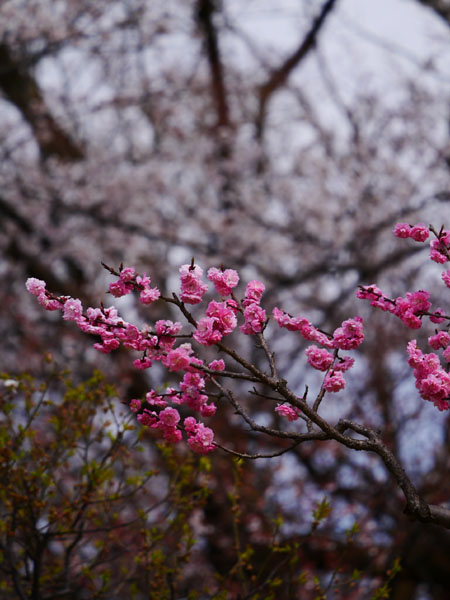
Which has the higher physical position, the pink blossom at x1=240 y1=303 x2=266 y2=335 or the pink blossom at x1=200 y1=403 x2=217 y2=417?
the pink blossom at x1=240 y1=303 x2=266 y2=335

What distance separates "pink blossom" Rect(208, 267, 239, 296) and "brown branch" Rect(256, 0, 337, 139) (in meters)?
7.26

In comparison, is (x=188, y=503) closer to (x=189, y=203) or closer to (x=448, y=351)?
(x=448, y=351)

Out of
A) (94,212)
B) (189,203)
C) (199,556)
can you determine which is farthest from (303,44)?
(199,556)

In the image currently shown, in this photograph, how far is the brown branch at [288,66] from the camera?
8.62 metres

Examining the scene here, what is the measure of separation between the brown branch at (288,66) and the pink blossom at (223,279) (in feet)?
23.8

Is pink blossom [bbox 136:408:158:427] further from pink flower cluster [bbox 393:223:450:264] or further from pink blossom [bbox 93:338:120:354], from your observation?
pink flower cluster [bbox 393:223:450:264]

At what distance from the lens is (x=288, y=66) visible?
10352 mm

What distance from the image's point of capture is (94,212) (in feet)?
35.3

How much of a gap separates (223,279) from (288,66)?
901cm

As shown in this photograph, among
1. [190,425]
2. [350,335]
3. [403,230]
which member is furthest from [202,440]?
[403,230]

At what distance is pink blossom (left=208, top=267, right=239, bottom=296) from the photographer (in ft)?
7.38

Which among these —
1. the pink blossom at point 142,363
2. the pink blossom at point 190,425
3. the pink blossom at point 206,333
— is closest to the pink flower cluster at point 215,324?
the pink blossom at point 206,333

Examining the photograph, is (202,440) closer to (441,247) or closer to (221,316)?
(221,316)

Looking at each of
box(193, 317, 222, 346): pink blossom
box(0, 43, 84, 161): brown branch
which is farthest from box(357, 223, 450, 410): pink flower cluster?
box(0, 43, 84, 161): brown branch
